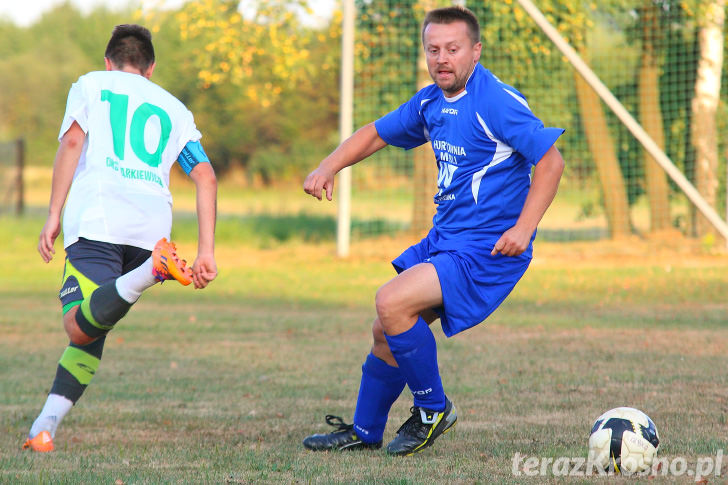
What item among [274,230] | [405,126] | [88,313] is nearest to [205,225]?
[88,313]

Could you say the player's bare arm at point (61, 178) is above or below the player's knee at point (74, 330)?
above

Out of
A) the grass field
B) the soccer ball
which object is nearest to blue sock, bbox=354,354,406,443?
the grass field

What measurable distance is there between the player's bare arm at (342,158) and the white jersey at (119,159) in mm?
752

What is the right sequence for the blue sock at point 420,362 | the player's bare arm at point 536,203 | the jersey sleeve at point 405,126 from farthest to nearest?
1. the jersey sleeve at point 405,126
2. the blue sock at point 420,362
3. the player's bare arm at point 536,203

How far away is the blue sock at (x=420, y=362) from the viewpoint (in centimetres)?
445

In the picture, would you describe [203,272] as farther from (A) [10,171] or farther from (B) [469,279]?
(A) [10,171]

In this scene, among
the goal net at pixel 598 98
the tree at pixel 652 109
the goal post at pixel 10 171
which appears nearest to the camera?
the goal net at pixel 598 98

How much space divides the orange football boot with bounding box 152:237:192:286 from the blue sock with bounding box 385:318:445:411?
0.96 meters

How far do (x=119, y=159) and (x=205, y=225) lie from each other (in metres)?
0.55

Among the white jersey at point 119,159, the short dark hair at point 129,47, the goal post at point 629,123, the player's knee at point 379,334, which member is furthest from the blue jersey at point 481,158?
the goal post at point 629,123

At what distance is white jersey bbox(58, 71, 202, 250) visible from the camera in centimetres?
464

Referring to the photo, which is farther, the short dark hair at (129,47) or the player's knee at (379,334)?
the short dark hair at (129,47)

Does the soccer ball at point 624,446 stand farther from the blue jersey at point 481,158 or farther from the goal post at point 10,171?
the goal post at point 10,171

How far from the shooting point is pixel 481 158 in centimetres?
448
